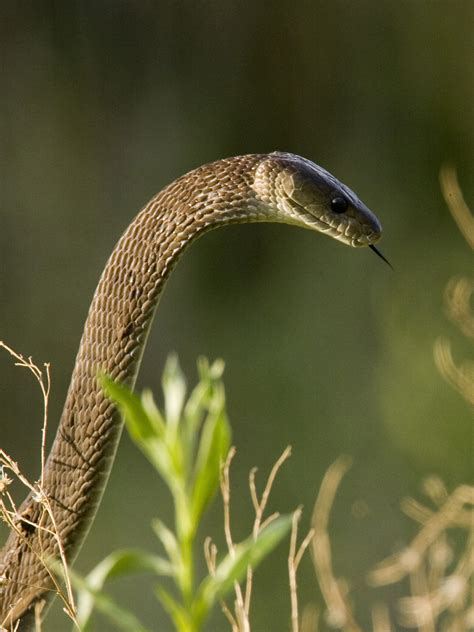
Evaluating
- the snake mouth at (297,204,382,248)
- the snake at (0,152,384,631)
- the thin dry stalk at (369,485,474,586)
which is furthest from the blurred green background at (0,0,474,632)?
the thin dry stalk at (369,485,474,586)

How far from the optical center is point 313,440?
381cm

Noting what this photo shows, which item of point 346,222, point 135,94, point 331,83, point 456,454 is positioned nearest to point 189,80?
point 135,94

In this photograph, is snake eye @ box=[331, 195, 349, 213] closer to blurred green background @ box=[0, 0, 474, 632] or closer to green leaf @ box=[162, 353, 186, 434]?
green leaf @ box=[162, 353, 186, 434]

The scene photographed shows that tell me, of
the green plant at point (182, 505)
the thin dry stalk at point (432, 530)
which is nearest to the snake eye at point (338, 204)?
the thin dry stalk at point (432, 530)

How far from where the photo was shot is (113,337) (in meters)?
0.96

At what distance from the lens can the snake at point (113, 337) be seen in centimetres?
95

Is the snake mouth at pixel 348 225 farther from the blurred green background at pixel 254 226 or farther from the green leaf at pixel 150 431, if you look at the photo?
the blurred green background at pixel 254 226

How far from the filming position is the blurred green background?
3729 millimetres

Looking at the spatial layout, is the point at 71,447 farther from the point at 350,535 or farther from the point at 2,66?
the point at 2,66

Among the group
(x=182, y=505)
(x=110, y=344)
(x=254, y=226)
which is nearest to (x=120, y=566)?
(x=182, y=505)

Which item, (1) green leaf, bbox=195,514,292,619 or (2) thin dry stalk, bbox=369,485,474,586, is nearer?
(1) green leaf, bbox=195,514,292,619

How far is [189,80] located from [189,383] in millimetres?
1132

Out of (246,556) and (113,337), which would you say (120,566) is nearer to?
(246,556)

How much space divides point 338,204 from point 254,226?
9.12ft
